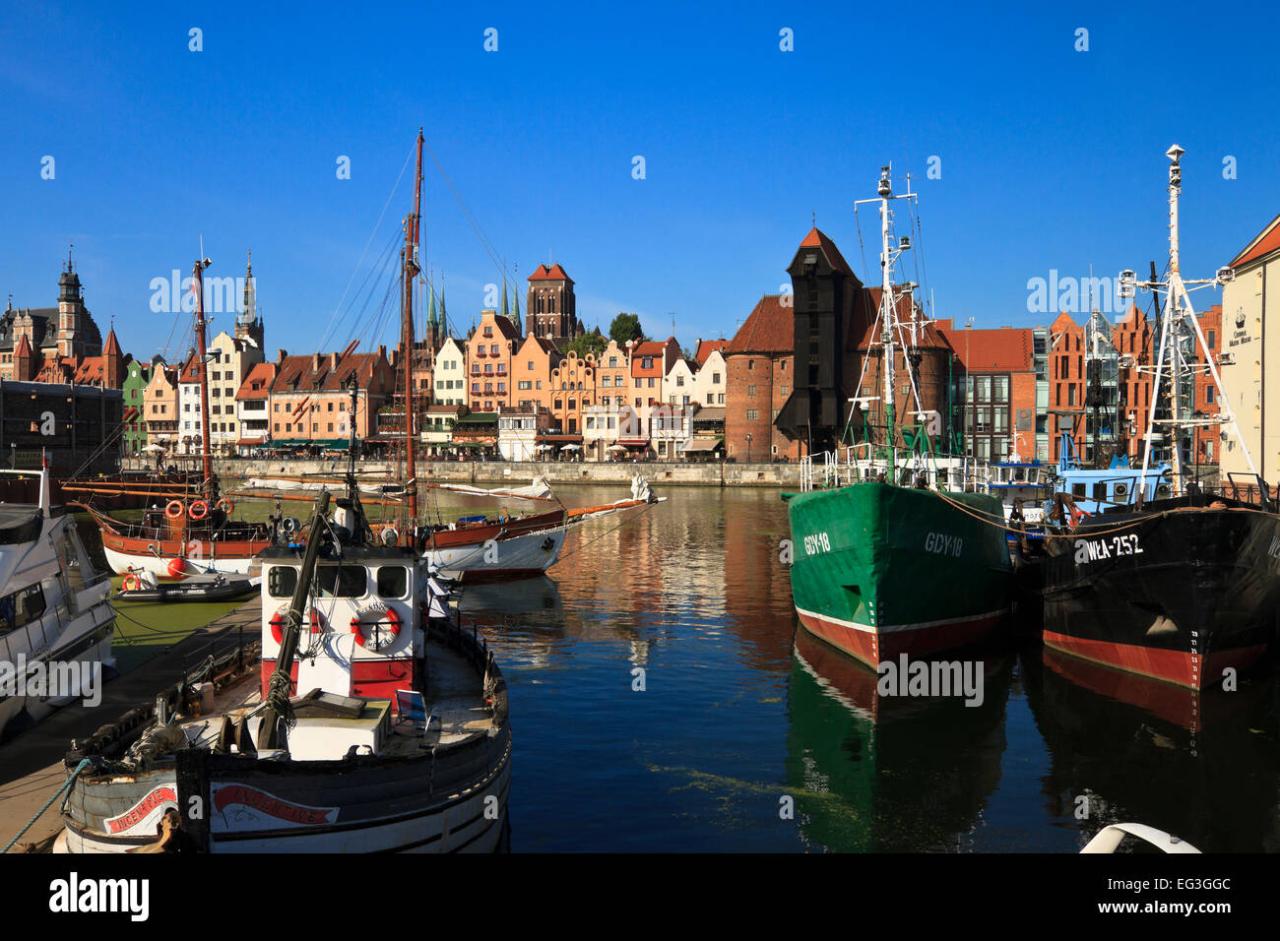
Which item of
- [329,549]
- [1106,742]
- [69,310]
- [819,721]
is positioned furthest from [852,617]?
[69,310]

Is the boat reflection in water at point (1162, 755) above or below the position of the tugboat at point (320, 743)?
below

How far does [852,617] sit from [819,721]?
5.25 meters

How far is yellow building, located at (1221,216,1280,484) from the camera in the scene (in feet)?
140

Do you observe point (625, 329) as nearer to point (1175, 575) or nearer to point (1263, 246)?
point (1263, 246)

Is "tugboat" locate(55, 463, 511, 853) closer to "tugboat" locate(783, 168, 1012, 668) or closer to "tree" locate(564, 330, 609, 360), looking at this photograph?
"tugboat" locate(783, 168, 1012, 668)

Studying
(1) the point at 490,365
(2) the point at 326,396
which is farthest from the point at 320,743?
(2) the point at 326,396

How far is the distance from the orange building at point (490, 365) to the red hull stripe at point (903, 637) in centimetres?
11195

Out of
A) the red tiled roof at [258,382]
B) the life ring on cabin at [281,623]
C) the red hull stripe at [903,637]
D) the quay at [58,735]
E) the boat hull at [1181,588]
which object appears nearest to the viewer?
the quay at [58,735]

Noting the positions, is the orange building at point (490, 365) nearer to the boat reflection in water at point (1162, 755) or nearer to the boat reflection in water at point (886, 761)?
the boat reflection in water at point (886, 761)

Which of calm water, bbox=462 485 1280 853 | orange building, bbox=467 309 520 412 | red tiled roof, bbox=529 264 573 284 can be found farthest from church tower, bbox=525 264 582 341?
calm water, bbox=462 485 1280 853

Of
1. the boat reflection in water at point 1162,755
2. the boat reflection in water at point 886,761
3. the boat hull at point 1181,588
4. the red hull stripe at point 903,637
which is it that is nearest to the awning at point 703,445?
the red hull stripe at point 903,637

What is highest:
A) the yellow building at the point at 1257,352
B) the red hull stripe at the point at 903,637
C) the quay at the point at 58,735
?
the yellow building at the point at 1257,352

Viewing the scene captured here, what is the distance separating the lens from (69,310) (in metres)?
191

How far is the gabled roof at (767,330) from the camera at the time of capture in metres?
117
